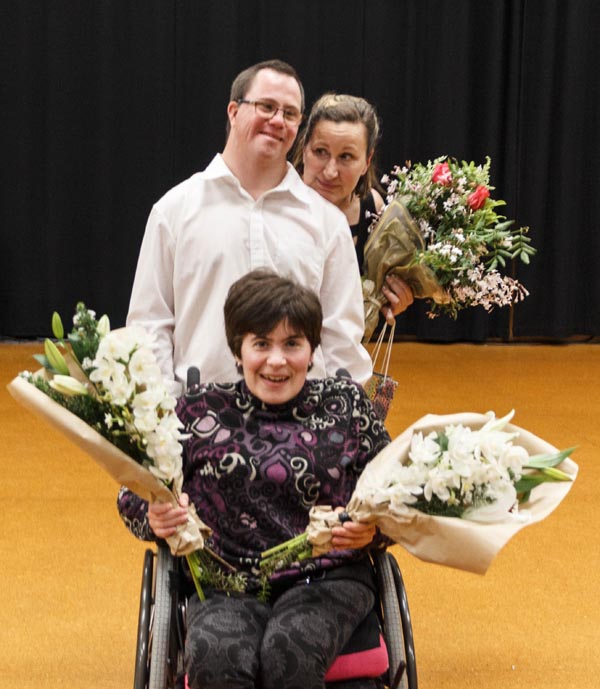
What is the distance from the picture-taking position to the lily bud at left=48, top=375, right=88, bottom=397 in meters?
1.84

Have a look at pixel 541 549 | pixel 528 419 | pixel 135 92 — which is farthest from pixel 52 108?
pixel 541 549

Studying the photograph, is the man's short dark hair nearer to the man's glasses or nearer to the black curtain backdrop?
the man's glasses

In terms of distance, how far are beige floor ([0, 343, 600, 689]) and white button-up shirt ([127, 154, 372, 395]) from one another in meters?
0.93

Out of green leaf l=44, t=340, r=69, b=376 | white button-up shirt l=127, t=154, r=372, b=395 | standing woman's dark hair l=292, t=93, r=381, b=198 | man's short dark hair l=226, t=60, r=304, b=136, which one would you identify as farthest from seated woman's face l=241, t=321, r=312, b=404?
standing woman's dark hair l=292, t=93, r=381, b=198

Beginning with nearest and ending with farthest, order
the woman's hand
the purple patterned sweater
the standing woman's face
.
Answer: the purple patterned sweater
the standing woman's face
the woman's hand

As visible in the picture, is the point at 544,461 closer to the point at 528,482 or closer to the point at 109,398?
the point at 528,482

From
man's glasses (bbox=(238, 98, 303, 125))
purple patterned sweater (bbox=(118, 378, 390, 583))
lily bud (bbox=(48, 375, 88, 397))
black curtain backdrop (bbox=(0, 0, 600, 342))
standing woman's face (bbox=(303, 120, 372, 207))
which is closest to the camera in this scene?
lily bud (bbox=(48, 375, 88, 397))

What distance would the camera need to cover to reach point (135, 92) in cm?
700

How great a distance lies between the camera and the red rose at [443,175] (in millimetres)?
3033

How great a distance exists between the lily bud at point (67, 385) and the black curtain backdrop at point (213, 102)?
17.5 feet

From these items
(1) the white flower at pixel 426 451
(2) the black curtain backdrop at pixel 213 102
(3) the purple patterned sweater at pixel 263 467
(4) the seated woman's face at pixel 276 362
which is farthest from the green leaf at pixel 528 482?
(2) the black curtain backdrop at pixel 213 102

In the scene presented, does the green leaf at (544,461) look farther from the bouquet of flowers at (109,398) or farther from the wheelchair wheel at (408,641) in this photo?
the bouquet of flowers at (109,398)

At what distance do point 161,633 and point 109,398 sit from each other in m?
0.51

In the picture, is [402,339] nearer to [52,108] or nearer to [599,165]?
[599,165]
